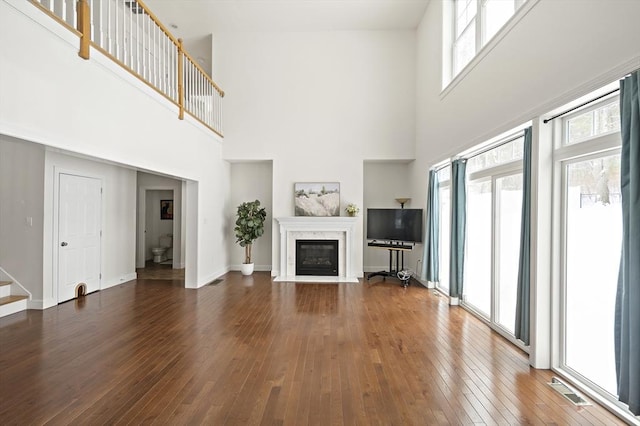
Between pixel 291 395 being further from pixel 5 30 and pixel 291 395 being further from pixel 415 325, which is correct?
pixel 5 30

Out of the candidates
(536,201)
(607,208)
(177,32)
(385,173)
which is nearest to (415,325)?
(536,201)

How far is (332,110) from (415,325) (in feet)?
16.3

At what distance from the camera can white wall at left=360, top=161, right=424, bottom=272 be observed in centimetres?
773

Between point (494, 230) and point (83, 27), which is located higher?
point (83, 27)

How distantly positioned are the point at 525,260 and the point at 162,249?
901 centimetres

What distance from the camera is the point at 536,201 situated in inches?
117

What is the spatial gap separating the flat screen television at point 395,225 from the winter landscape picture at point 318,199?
843mm

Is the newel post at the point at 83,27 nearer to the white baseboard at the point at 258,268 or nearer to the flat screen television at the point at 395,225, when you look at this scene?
the flat screen television at the point at 395,225

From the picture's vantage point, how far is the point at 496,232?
399cm

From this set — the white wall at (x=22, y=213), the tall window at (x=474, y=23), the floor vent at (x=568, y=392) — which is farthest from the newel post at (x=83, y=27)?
the floor vent at (x=568, y=392)

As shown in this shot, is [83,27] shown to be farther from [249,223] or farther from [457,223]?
[457,223]

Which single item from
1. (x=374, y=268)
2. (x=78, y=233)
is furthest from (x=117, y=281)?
(x=374, y=268)

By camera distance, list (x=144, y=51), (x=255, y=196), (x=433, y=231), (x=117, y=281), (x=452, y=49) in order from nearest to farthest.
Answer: (x=144, y=51), (x=452, y=49), (x=433, y=231), (x=117, y=281), (x=255, y=196)

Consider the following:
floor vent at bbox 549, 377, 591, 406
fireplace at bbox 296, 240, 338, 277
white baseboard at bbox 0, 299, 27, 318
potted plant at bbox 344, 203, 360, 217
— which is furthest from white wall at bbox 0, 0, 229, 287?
floor vent at bbox 549, 377, 591, 406
